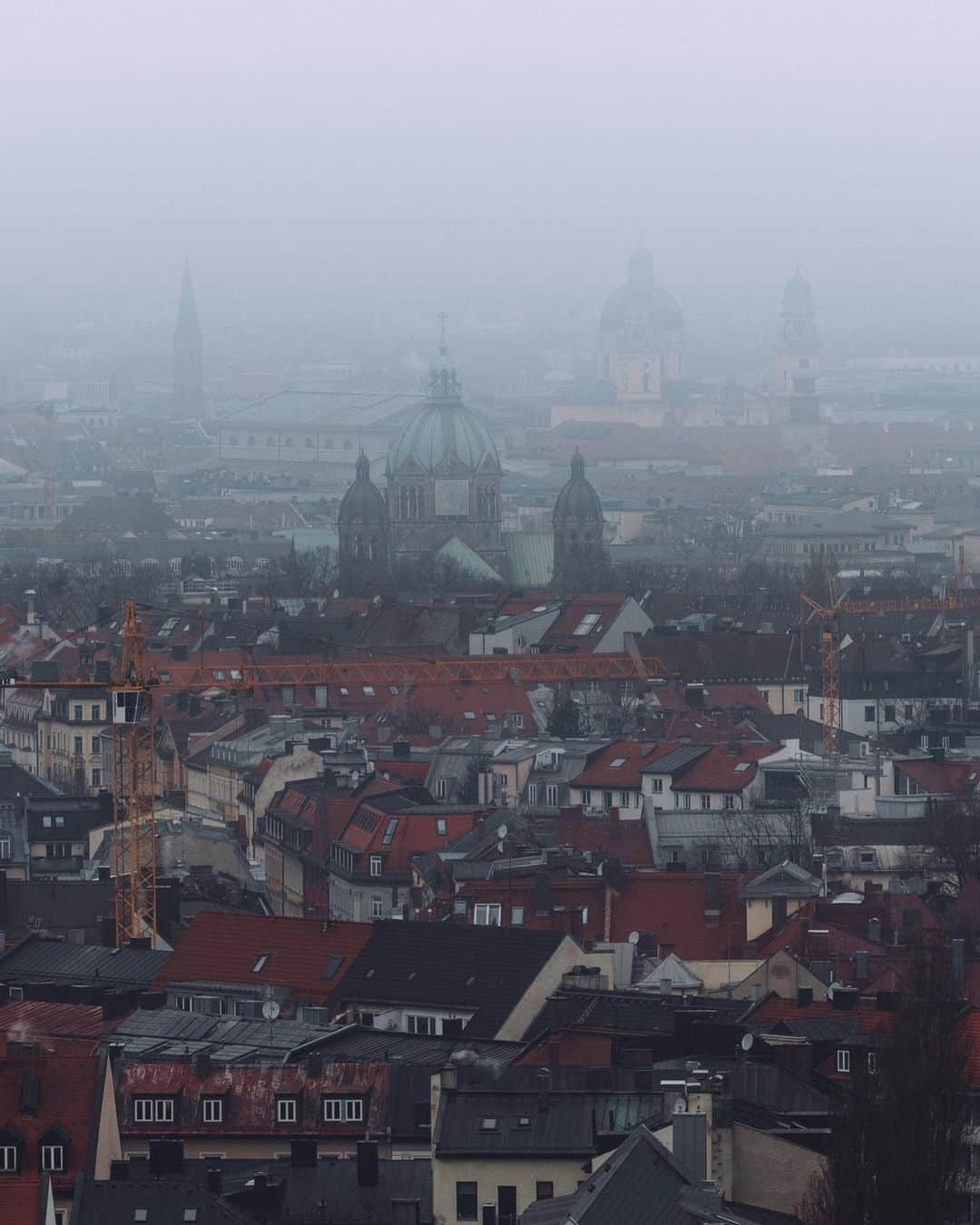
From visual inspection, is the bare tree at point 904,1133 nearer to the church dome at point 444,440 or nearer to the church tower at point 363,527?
the church tower at point 363,527

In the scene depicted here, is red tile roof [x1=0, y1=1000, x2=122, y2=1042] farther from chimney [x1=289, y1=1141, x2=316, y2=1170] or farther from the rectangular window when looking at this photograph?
chimney [x1=289, y1=1141, x2=316, y2=1170]

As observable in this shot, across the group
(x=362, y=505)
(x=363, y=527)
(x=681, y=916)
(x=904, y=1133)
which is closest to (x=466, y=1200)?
(x=904, y=1133)

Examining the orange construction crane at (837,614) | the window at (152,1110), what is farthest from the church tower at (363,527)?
the window at (152,1110)

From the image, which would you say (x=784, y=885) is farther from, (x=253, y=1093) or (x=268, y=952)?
(x=253, y=1093)

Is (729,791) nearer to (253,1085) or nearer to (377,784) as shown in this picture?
(377,784)

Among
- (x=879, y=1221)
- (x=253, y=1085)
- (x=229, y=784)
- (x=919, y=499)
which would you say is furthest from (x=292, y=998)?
(x=919, y=499)
